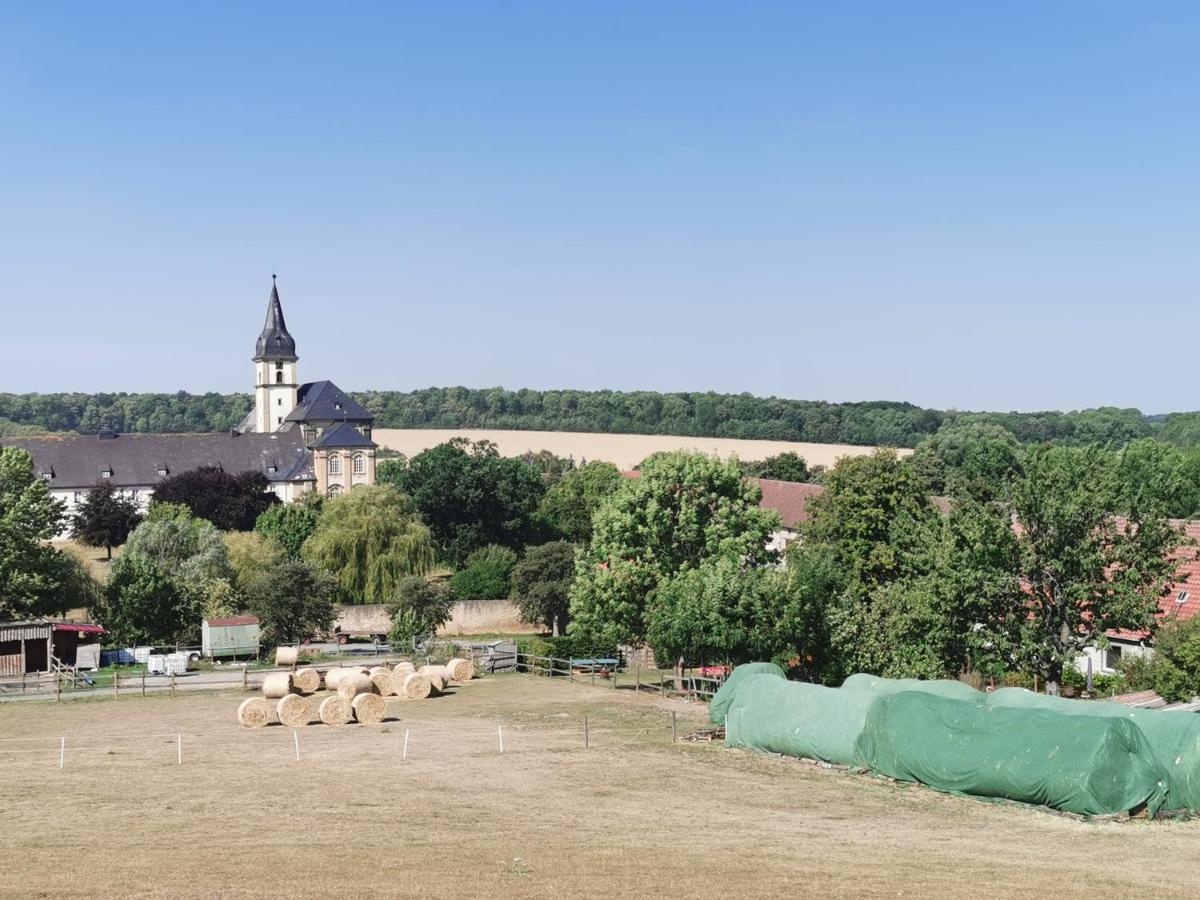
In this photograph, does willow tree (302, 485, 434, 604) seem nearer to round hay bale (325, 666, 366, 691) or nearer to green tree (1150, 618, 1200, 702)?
round hay bale (325, 666, 366, 691)

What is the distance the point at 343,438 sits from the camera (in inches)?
4449

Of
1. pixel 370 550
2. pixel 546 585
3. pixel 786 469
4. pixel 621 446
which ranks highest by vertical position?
pixel 621 446

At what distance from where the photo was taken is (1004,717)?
2767 cm

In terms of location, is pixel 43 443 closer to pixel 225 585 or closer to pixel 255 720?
pixel 225 585

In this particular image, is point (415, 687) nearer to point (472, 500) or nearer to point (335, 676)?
point (335, 676)

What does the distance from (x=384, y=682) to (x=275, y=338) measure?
337ft

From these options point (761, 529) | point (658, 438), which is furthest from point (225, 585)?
point (658, 438)

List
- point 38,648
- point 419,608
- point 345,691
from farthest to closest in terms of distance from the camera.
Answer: point 419,608 → point 38,648 → point 345,691

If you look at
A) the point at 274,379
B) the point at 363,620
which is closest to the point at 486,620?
the point at 363,620

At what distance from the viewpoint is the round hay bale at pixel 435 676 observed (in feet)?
143

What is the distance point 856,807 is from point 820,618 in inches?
743

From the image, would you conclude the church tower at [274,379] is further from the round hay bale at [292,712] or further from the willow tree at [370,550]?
the round hay bale at [292,712]

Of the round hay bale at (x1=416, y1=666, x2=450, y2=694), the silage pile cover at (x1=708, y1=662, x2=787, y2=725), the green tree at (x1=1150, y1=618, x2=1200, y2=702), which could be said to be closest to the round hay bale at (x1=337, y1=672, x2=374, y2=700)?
the round hay bale at (x1=416, y1=666, x2=450, y2=694)

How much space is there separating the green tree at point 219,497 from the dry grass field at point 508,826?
54.8 metres
